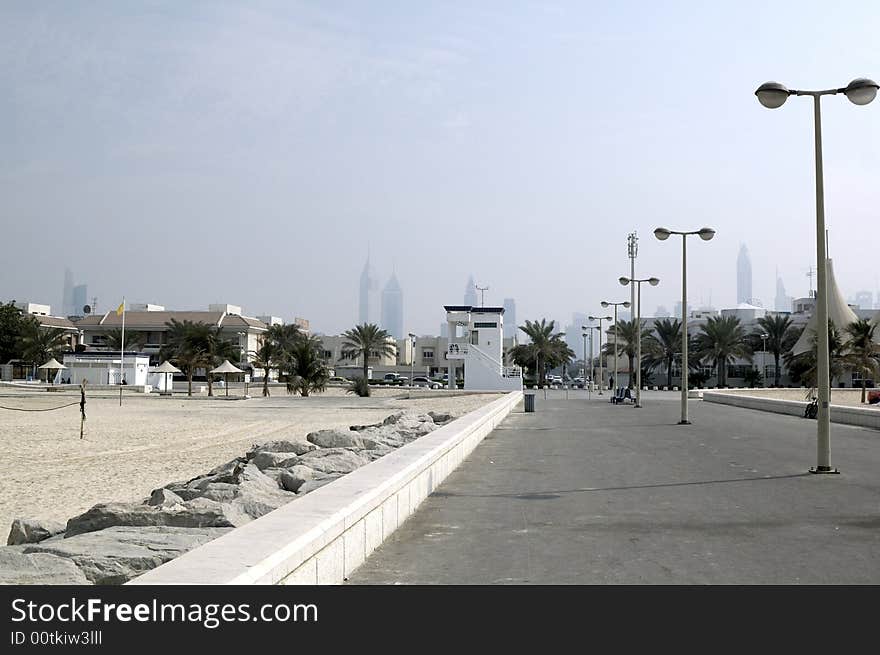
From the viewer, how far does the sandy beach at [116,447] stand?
13836 millimetres

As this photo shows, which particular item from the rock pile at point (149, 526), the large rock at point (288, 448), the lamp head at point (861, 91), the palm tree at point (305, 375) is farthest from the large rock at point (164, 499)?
the palm tree at point (305, 375)

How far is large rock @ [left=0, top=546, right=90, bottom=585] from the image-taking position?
15.9 feet

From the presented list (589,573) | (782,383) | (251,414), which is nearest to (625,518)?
(589,573)

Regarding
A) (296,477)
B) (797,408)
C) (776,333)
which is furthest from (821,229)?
(776,333)

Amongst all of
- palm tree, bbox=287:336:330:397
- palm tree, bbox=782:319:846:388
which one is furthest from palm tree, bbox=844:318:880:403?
palm tree, bbox=287:336:330:397

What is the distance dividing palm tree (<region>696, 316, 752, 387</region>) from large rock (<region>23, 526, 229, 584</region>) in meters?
79.2

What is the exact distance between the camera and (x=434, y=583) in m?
5.80

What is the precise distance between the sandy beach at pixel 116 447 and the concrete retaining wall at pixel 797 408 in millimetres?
11730

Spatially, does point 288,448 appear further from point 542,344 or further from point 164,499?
point 542,344

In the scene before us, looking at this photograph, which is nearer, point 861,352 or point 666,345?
point 861,352

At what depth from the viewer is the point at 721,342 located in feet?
263

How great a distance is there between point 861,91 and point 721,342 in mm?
70996

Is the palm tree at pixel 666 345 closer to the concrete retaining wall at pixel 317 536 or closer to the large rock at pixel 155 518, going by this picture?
the concrete retaining wall at pixel 317 536
